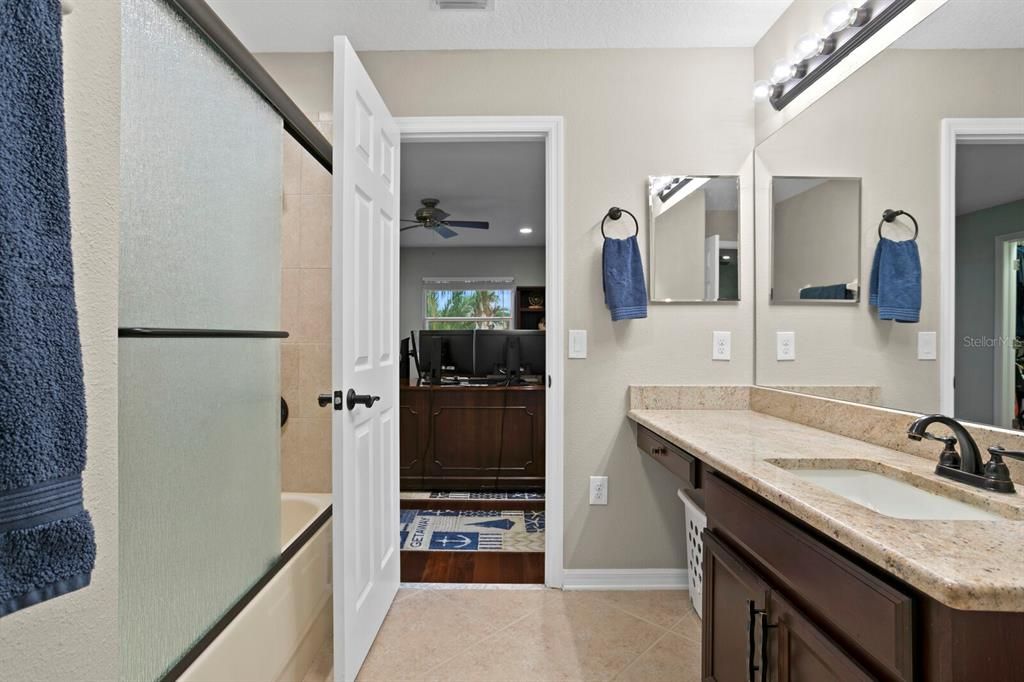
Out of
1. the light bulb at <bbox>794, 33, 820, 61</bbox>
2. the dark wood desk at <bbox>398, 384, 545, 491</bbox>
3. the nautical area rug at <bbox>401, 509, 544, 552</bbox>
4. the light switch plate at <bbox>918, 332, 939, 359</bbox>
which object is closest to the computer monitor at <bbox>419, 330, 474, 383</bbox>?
the dark wood desk at <bbox>398, 384, 545, 491</bbox>

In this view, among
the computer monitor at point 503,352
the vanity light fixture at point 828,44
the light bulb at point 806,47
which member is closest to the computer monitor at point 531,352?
the computer monitor at point 503,352

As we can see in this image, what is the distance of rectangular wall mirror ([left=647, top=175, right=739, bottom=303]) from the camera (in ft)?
7.33

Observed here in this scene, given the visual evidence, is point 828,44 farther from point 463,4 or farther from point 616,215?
point 463,4

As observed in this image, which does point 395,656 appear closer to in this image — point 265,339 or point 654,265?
point 265,339

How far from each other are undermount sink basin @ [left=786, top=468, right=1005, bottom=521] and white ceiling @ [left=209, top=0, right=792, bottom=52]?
71.3 inches

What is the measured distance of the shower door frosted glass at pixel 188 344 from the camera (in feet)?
3.08

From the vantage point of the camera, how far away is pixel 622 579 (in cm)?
224

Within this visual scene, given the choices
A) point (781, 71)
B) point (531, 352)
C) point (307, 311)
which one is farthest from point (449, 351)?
point (781, 71)

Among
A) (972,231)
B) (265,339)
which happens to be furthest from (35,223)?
(972,231)

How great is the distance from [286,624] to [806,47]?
8.79 feet

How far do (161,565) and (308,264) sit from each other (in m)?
1.49

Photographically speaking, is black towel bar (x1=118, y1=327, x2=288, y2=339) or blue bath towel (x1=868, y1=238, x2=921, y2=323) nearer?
black towel bar (x1=118, y1=327, x2=288, y2=339)

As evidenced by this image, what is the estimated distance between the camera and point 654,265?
87.8 inches

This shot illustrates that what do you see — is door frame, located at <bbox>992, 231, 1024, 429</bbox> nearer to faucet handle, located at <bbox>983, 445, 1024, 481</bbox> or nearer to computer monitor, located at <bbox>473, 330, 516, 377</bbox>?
faucet handle, located at <bbox>983, 445, 1024, 481</bbox>
